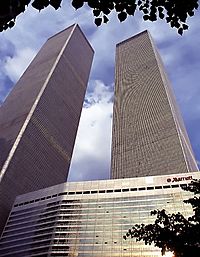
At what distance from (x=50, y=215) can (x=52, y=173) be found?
46245 millimetres

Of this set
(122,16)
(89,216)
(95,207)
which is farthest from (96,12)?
(95,207)

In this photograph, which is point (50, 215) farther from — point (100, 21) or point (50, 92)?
point (100, 21)

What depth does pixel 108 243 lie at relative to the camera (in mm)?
86000

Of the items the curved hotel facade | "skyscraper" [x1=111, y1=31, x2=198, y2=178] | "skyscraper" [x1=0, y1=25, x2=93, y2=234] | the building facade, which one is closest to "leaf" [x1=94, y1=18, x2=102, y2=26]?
the curved hotel facade

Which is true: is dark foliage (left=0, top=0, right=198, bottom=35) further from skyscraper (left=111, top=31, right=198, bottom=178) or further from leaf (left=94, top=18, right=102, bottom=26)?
skyscraper (left=111, top=31, right=198, bottom=178)

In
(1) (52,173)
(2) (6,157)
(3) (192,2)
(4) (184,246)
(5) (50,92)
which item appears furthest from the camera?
(5) (50,92)

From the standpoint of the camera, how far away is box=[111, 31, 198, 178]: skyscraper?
488ft

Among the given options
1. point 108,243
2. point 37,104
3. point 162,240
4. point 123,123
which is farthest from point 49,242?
point 123,123

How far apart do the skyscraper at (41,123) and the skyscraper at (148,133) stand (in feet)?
84.7

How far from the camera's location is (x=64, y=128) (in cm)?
16538

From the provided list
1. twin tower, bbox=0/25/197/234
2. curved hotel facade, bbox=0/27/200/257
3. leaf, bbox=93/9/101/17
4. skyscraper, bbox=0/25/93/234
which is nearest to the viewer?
Result: leaf, bbox=93/9/101/17

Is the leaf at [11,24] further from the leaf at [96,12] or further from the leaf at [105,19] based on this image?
the leaf at [105,19]

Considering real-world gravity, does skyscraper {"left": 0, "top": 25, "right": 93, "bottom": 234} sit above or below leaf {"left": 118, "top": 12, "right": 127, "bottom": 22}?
above

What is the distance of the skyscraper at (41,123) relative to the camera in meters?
124
